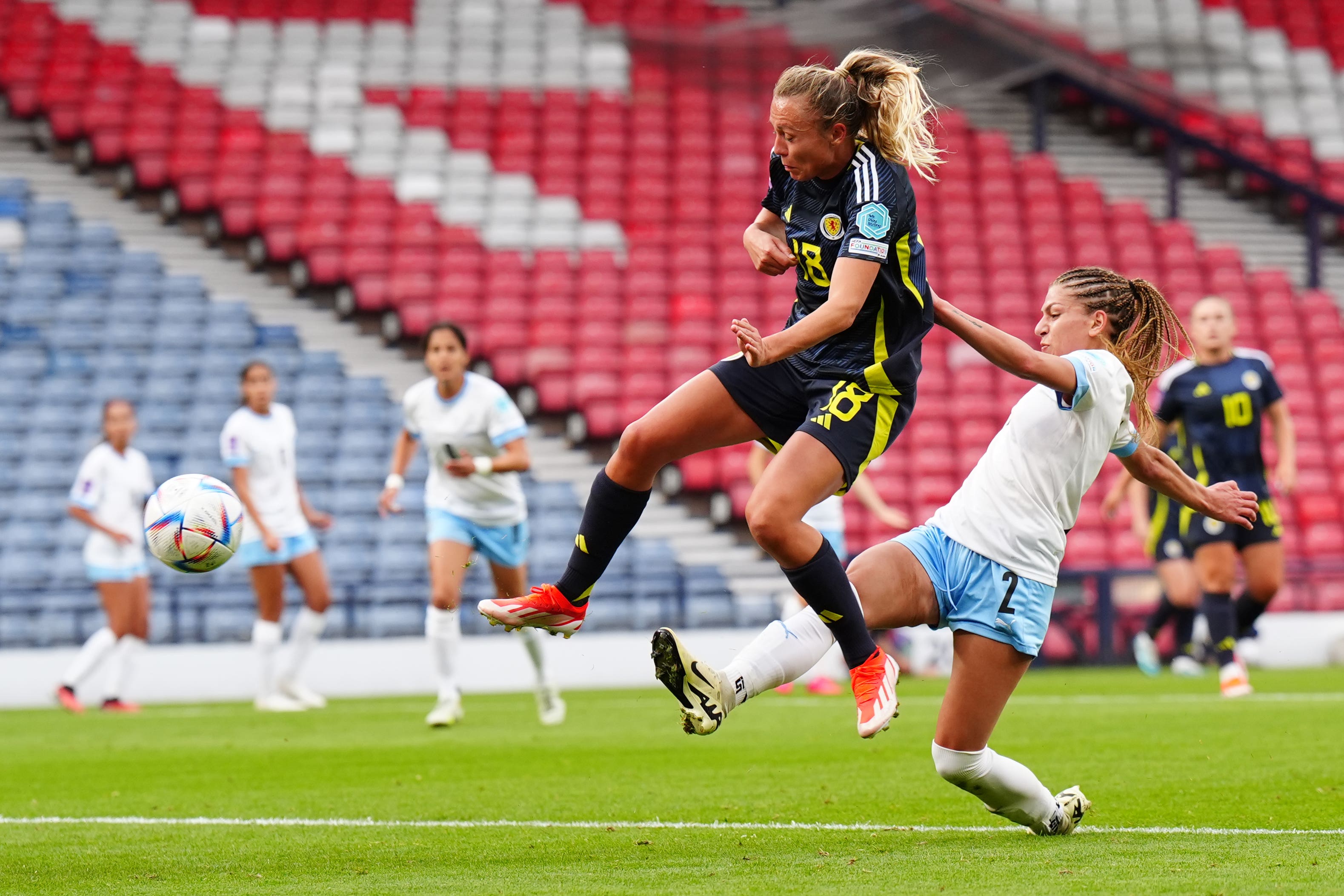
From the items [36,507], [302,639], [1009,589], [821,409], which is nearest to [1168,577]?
[302,639]

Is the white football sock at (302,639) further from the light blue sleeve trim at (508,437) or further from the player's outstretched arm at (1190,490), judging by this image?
the player's outstretched arm at (1190,490)

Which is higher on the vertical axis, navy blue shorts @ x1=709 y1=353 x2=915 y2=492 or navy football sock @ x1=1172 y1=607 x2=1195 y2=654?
navy blue shorts @ x1=709 y1=353 x2=915 y2=492

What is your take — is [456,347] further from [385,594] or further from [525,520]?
[385,594]

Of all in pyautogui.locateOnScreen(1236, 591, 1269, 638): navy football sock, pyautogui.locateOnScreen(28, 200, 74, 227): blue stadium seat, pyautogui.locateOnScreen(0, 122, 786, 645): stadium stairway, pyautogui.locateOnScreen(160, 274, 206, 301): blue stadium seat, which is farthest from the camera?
pyautogui.locateOnScreen(28, 200, 74, 227): blue stadium seat

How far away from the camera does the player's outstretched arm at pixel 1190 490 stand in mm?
4328

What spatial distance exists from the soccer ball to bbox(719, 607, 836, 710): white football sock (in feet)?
5.74

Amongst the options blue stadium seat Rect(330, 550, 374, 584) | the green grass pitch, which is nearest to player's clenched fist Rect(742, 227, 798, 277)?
the green grass pitch

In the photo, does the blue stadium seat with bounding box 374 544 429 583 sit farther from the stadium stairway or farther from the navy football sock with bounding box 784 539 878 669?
the navy football sock with bounding box 784 539 878 669

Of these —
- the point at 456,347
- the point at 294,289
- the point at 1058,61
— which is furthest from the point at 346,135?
the point at 456,347

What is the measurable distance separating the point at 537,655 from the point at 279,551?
2.45m

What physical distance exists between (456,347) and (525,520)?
1.05m

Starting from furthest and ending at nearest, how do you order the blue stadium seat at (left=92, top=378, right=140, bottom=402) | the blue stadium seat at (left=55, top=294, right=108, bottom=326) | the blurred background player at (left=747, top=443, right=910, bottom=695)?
the blue stadium seat at (left=55, top=294, right=108, bottom=326)
the blue stadium seat at (left=92, top=378, right=140, bottom=402)
the blurred background player at (left=747, top=443, right=910, bottom=695)

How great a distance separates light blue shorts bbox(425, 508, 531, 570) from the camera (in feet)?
28.1

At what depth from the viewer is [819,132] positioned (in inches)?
173
